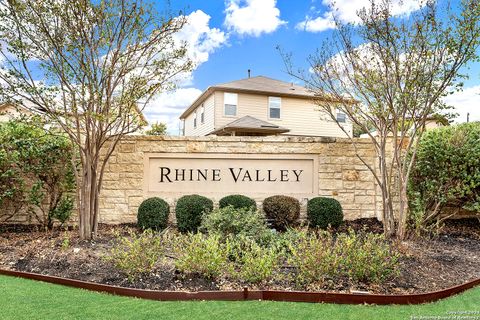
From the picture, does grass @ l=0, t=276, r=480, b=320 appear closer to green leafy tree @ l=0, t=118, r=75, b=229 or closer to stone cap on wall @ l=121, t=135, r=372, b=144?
green leafy tree @ l=0, t=118, r=75, b=229

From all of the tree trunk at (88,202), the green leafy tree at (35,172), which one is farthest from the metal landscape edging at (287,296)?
the green leafy tree at (35,172)

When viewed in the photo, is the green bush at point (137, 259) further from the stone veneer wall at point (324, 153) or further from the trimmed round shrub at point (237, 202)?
the stone veneer wall at point (324, 153)

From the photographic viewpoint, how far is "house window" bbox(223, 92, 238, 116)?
738 inches

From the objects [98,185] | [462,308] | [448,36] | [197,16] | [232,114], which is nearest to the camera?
[462,308]

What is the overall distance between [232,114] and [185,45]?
11.8 m

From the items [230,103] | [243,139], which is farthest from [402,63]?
[230,103]

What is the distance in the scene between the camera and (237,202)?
24.3 feet

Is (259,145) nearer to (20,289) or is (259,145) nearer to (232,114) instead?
(20,289)

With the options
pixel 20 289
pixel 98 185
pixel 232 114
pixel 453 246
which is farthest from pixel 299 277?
pixel 232 114

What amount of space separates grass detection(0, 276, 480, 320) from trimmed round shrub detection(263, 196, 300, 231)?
376 centimetres

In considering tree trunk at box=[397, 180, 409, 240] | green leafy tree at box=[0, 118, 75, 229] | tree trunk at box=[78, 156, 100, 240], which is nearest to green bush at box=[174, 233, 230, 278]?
tree trunk at box=[78, 156, 100, 240]

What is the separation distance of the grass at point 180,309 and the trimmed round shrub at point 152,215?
326 cm

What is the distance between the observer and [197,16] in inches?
284

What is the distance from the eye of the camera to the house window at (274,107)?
19.6m
